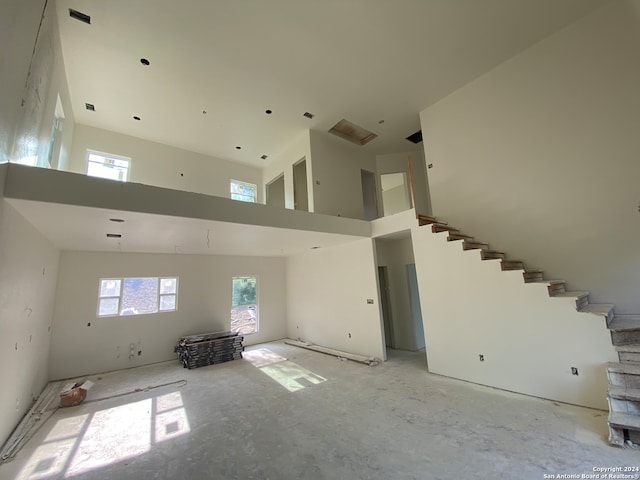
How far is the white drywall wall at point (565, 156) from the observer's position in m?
3.71

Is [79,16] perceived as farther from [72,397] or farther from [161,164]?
[72,397]

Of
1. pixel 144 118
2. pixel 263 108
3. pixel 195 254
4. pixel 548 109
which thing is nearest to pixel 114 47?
pixel 144 118

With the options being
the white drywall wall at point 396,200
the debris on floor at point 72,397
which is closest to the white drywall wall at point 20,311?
the debris on floor at point 72,397

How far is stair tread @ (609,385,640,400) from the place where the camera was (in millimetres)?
2599

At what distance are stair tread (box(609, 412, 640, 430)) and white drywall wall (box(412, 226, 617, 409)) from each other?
617 millimetres

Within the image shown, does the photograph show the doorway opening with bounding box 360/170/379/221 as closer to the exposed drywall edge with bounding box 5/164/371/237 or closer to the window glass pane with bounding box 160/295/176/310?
the exposed drywall edge with bounding box 5/164/371/237

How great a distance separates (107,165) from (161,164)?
115cm

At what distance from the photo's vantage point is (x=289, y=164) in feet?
24.9

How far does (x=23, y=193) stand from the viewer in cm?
266

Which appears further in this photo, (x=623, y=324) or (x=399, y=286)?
(x=399, y=286)

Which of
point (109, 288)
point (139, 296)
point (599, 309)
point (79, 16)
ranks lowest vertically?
point (599, 309)

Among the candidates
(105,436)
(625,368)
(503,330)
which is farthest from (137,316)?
(625,368)

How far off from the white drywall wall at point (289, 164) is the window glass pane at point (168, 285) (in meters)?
3.63

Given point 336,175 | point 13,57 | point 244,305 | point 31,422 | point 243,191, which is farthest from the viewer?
point 243,191
